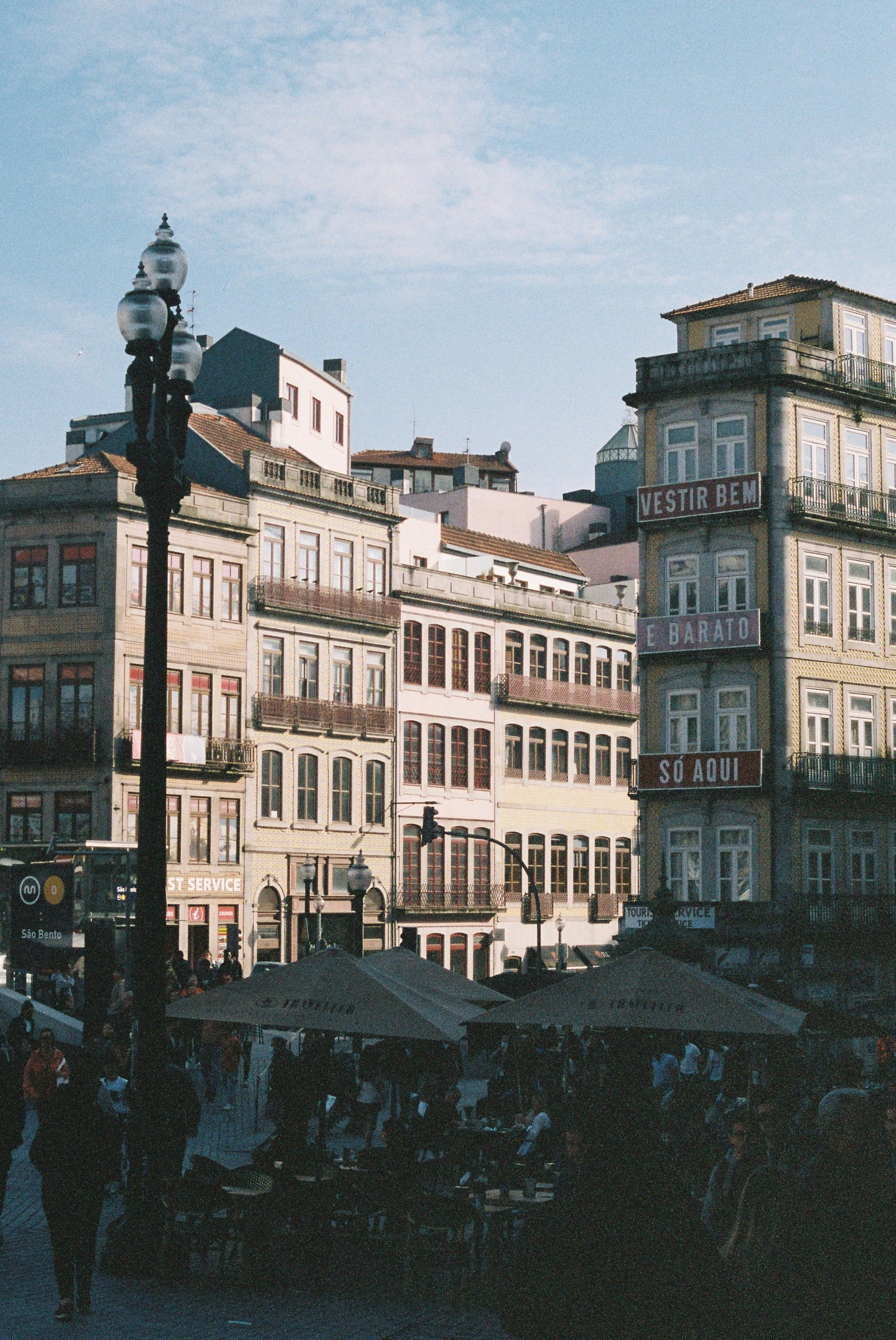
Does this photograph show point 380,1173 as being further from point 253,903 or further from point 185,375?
point 253,903

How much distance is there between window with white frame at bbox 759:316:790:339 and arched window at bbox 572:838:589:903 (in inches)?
1055

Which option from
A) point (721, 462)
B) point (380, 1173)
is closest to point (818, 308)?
Answer: point (721, 462)

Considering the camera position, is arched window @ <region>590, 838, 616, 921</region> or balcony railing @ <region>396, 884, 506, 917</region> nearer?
balcony railing @ <region>396, 884, 506, 917</region>

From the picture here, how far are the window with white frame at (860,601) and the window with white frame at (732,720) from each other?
11.9 ft

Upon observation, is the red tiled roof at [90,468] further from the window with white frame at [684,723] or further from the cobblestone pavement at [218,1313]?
the cobblestone pavement at [218,1313]

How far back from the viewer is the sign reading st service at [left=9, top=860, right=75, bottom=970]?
37406 millimetres

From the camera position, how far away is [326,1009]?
1723 cm

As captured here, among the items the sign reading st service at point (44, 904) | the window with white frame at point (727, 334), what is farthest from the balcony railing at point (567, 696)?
the sign reading st service at point (44, 904)

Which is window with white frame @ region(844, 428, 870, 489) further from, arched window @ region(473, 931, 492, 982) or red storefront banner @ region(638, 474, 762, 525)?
arched window @ region(473, 931, 492, 982)

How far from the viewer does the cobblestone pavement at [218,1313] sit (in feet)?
39.9

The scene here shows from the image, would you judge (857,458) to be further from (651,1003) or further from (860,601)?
(651,1003)

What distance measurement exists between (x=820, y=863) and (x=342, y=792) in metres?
19.8

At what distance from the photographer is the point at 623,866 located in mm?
74500

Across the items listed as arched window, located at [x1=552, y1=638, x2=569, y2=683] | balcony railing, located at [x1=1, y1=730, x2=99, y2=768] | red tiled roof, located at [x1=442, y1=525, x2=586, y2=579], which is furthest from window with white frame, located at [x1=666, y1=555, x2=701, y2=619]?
arched window, located at [x1=552, y1=638, x2=569, y2=683]
